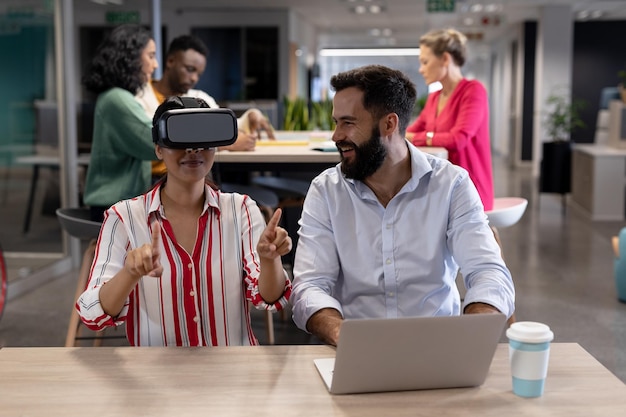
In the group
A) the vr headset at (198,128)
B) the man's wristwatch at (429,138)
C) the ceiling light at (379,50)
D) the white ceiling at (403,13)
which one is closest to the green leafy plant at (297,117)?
the ceiling light at (379,50)

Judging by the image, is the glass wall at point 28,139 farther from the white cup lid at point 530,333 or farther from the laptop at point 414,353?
the white cup lid at point 530,333

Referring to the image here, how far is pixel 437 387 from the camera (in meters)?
1.41

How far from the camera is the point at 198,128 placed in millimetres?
1621

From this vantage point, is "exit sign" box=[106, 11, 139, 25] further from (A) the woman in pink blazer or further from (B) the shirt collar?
(B) the shirt collar

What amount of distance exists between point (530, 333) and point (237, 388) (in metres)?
0.51

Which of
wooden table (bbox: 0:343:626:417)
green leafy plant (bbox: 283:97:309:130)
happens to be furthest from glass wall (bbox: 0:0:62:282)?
wooden table (bbox: 0:343:626:417)

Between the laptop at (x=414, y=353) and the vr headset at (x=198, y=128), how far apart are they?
53 cm

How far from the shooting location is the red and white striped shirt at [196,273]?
1913 millimetres

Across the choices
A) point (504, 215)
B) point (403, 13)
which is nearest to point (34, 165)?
point (504, 215)

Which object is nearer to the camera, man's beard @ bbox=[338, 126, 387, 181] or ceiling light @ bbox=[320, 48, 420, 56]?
man's beard @ bbox=[338, 126, 387, 181]

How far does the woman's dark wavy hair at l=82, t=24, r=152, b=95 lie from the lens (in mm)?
3299

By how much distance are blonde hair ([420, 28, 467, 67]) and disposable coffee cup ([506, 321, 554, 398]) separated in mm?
2544

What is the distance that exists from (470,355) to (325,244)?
75cm

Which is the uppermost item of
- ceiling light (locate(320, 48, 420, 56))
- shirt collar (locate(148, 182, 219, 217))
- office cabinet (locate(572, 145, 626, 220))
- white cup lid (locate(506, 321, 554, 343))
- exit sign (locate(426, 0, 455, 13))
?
exit sign (locate(426, 0, 455, 13))
